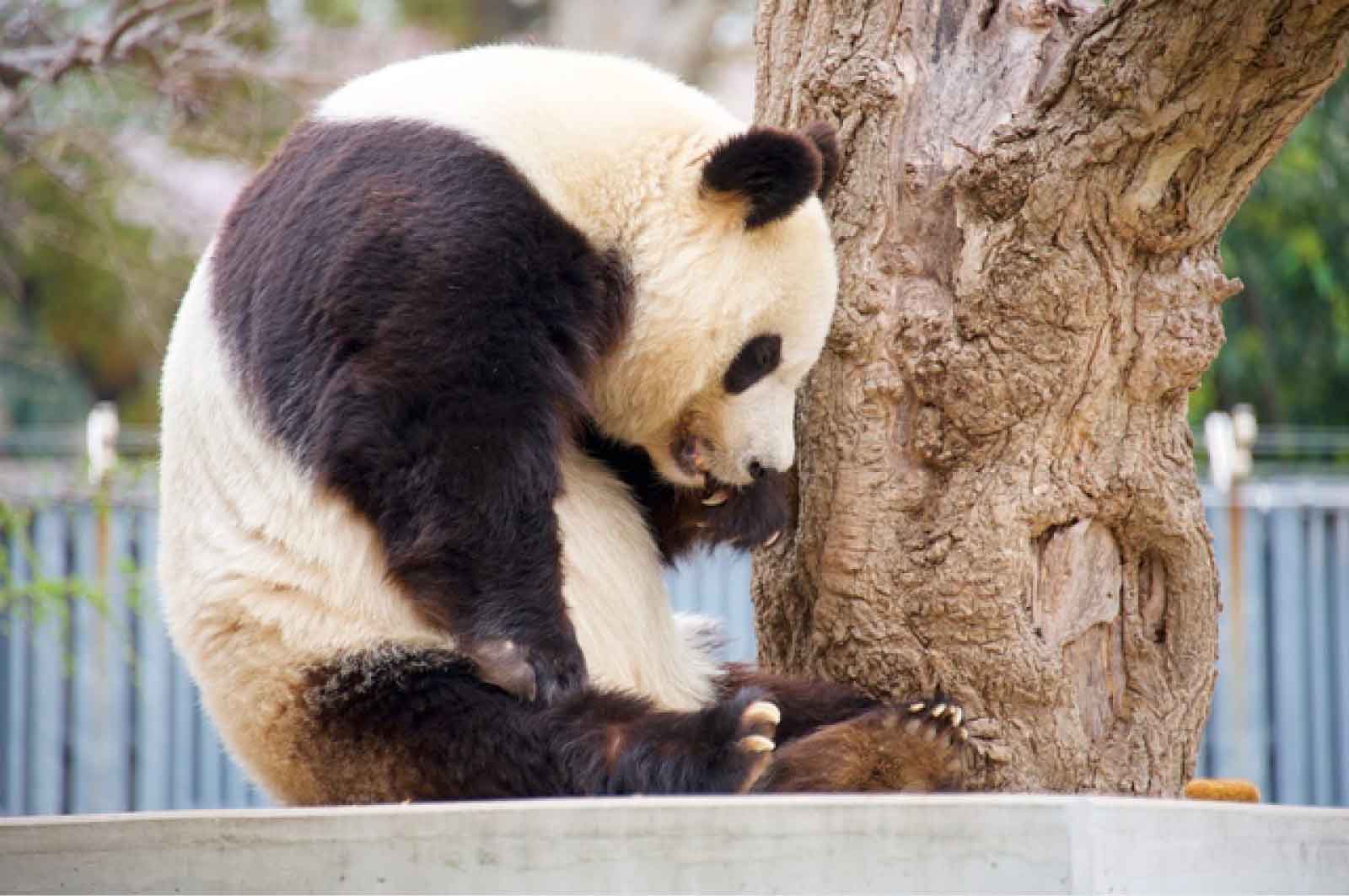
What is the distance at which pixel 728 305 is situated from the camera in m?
3.62

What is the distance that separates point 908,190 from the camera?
3.49 metres

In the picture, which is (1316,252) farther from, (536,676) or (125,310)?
(125,310)

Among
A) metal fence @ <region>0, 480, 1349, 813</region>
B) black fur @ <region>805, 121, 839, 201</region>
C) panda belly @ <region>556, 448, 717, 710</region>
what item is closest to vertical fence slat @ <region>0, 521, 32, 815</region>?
metal fence @ <region>0, 480, 1349, 813</region>

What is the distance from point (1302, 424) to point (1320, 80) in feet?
30.1

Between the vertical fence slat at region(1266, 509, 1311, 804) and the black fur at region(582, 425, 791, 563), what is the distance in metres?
4.25

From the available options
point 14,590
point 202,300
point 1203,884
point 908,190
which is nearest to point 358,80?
point 202,300

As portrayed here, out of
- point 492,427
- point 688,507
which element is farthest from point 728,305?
point 492,427

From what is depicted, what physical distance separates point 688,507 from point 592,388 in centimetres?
58

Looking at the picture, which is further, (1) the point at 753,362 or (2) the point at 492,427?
(1) the point at 753,362

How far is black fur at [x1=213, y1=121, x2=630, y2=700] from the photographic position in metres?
3.01

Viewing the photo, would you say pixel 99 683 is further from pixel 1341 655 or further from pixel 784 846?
pixel 784 846

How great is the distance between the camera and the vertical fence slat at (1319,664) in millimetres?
7223

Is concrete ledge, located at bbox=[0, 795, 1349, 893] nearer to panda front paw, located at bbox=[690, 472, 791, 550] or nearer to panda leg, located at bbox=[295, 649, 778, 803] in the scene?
panda leg, located at bbox=[295, 649, 778, 803]

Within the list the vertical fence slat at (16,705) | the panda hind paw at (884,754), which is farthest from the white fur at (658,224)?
the vertical fence slat at (16,705)
